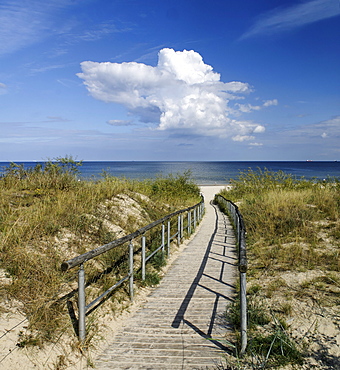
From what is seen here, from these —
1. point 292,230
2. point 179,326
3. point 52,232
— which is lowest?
point 179,326

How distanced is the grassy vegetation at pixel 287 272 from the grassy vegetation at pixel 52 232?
2.25m

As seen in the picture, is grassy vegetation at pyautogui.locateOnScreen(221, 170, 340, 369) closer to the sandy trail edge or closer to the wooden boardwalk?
the wooden boardwalk

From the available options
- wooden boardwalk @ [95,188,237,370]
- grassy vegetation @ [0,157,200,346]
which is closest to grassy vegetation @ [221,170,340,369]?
wooden boardwalk @ [95,188,237,370]

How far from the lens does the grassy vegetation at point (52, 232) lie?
3.94 m

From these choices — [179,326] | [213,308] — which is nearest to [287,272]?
[213,308]

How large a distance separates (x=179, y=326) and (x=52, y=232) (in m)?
3.24

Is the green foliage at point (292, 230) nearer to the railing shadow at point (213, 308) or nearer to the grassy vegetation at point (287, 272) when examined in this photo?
the grassy vegetation at point (287, 272)

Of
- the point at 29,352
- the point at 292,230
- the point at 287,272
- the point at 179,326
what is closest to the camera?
the point at 29,352

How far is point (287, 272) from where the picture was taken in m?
6.05

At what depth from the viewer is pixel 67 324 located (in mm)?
3756

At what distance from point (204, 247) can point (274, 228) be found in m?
2.34

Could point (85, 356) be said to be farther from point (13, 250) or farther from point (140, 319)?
point (13, 250)

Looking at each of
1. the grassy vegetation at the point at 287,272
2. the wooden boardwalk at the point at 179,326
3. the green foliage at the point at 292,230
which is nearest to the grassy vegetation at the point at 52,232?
the wooden boardwalk at the point at 179,326

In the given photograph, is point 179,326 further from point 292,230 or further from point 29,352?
point 292,230
